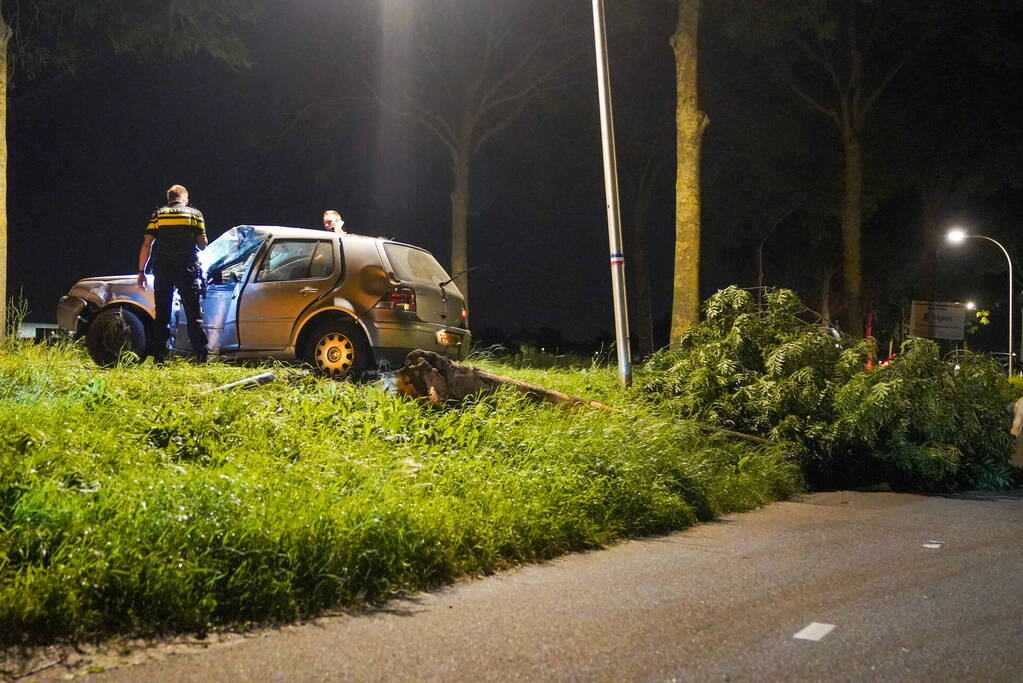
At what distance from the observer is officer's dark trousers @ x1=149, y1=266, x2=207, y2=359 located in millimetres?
12367

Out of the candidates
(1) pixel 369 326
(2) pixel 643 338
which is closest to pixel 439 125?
(2) pixel 643 338

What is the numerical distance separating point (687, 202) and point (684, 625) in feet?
41.3

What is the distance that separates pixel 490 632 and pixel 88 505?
2.38 m

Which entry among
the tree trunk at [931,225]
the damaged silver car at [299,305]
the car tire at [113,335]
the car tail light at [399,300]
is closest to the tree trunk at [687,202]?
the damaged silver car at [299,305]

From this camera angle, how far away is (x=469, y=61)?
90.2 ft

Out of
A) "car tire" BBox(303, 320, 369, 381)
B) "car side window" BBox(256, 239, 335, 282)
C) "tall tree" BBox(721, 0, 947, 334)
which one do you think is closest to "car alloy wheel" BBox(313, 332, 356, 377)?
"car tire" BBox(303, 320, 369, 381)

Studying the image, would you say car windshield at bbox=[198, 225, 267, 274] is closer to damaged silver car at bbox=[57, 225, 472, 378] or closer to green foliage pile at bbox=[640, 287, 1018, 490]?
damaged silver car at bbox=[57, 225, 472, 378]

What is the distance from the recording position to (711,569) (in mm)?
7254

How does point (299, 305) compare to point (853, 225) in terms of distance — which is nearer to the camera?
point (299, 305)

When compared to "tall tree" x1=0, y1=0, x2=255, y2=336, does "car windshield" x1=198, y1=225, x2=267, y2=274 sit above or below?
below

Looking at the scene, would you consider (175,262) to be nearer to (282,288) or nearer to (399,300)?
(282,288)

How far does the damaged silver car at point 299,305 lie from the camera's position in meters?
12.3

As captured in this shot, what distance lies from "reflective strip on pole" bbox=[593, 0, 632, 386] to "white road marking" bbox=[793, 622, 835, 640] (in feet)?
25.5

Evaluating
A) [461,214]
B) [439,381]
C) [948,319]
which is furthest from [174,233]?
[948,319]
